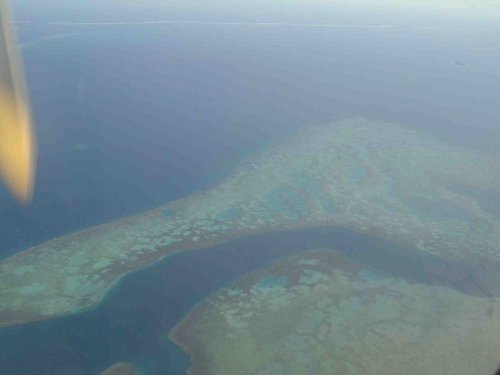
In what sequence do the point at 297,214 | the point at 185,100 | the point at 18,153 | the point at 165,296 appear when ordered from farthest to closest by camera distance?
the point at 185,100
the point at 18,153
the point at 297,214
the point at 165,296

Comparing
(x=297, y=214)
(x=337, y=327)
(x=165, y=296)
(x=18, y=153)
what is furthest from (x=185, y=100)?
(x=337, y=327)

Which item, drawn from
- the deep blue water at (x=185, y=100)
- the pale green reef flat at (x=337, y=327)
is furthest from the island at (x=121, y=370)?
the deep blue water at (x=185, y=100)

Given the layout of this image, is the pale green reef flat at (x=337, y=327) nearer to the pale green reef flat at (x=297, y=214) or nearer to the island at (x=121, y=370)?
the island at (x=121, y=370)

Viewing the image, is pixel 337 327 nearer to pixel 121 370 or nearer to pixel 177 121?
pixel 121 370

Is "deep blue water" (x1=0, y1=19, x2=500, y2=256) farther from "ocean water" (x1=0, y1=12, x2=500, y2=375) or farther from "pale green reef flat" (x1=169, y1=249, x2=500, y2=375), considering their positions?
"pale green reef flat" (x1=169, y1=249, x2=500, y2=375)

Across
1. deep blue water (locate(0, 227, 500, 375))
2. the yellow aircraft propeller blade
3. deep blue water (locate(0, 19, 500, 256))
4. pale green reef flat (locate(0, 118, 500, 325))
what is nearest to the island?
deep blue water (locate(0, 227, 500, 375))

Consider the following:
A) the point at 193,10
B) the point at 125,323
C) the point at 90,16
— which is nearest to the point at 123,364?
the point at 125,323
